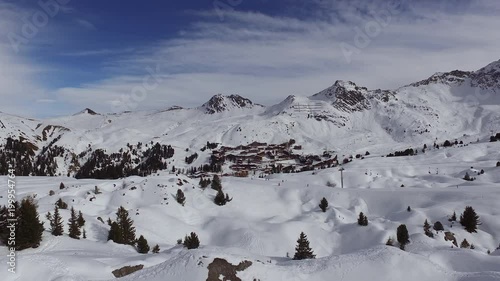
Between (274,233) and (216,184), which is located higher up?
(216,184)

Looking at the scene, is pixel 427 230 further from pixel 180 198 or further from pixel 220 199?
pixel 180 198

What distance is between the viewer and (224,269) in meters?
25.5

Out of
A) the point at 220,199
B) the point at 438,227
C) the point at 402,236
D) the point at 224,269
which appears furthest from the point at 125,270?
the point at 438,227

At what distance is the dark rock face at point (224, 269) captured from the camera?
986 inches

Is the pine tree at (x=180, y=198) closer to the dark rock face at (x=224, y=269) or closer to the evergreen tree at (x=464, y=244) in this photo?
the dark rock face at (x=224, y=269)

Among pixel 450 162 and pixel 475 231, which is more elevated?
pixel 450 162

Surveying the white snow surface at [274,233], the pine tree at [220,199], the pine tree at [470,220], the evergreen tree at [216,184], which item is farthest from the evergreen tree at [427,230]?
the evergreen tree at [216,184]

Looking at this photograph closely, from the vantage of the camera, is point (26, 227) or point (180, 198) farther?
point (180, 198)

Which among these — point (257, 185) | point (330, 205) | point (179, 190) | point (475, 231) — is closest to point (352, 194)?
point (330, 205)

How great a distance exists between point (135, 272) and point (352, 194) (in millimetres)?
54974

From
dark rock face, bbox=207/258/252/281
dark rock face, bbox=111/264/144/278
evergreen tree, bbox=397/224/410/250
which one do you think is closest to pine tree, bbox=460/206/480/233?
evergreen tree, bbox=397/224/410/250

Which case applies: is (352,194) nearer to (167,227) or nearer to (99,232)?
(167,227)

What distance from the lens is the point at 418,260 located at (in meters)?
27.0

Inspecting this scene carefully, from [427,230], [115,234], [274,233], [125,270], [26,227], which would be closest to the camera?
[125,270]
